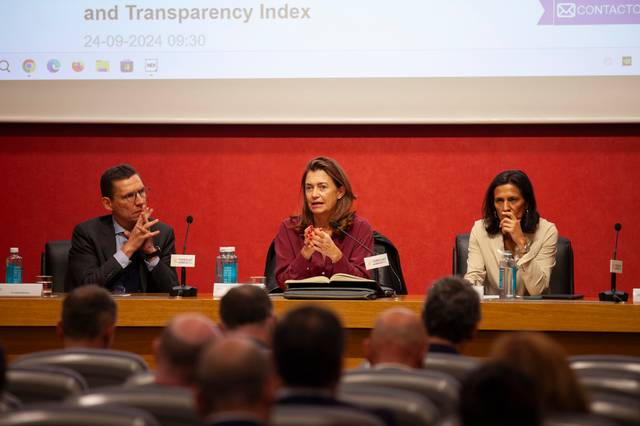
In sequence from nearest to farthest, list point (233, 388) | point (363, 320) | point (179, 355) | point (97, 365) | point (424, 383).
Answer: point (233, 388)
point (424, 383)
point (179, 355)
point (97, 365)
point (363, 320)

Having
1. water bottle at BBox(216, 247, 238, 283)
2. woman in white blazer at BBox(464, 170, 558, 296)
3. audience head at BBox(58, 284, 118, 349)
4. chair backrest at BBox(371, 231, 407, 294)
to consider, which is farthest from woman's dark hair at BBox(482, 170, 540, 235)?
audience head at BBox(58, 284, 118, 349)

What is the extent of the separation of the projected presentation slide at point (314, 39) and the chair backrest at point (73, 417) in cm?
395

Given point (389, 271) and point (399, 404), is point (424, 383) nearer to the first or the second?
point (399, 404)

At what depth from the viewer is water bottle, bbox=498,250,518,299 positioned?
4.37 meters


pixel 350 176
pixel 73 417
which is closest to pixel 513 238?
pixel 350 176

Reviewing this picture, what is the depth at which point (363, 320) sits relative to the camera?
155 inches

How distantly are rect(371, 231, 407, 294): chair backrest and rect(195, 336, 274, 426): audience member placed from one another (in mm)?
2753

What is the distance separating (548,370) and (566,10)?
3806 millimetres

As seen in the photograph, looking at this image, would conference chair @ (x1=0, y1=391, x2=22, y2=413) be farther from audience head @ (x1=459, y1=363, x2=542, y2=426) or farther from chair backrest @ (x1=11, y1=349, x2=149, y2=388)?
audience head @ (x1=459, y1=363, x2=542, y2=426)

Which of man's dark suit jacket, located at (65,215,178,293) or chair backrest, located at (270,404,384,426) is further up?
man's dark suit jacket, located at (65,215,178,293)

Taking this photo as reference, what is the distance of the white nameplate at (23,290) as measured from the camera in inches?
168

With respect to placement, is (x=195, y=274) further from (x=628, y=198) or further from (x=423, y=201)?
(x=628, y=198)

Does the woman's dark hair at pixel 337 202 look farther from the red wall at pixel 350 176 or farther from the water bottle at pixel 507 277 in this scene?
the red wall at pixel 350 176

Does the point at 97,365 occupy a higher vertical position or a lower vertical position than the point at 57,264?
lower
